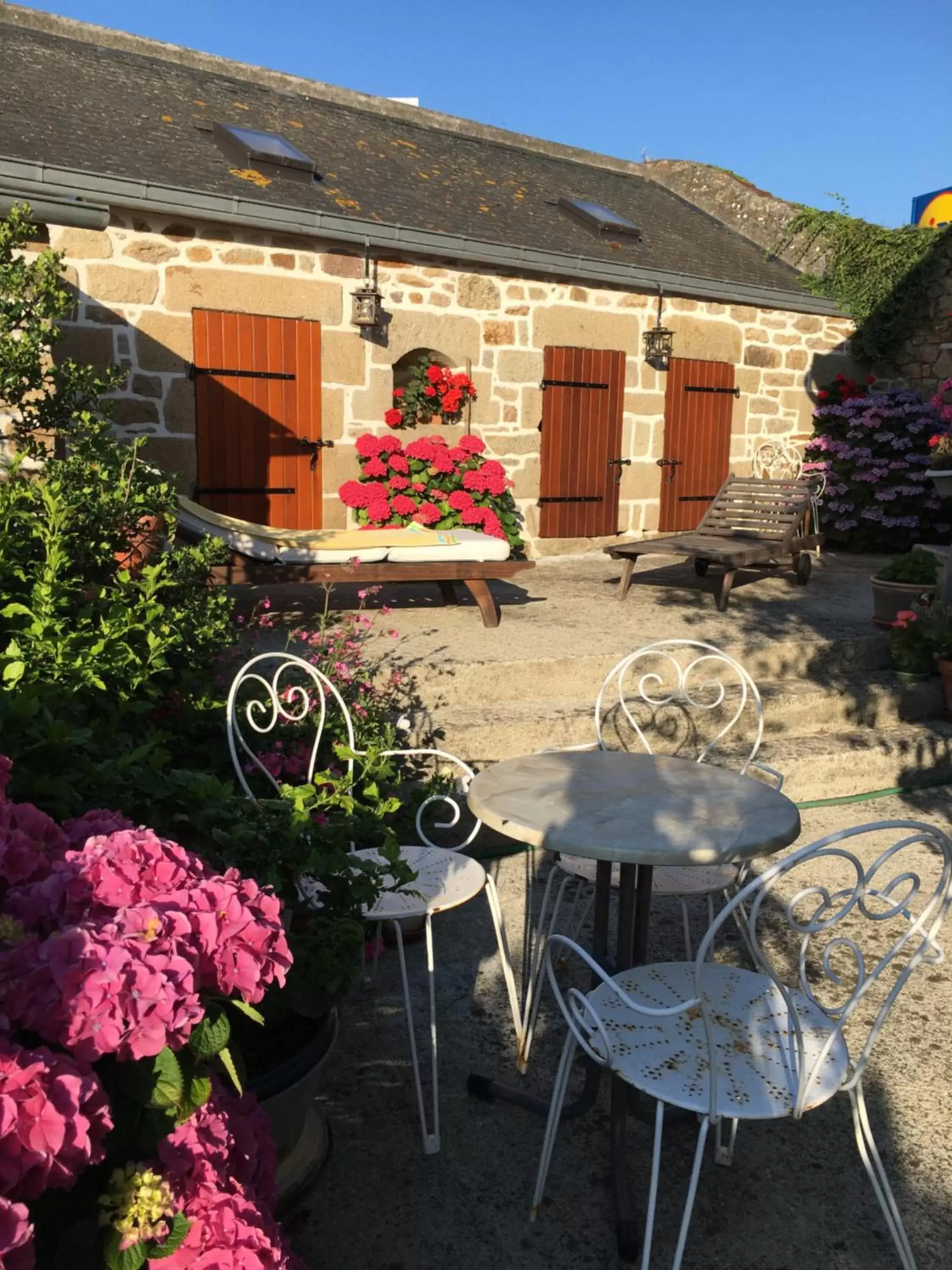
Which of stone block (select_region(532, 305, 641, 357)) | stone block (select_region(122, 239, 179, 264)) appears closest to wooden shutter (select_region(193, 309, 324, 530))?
stone block (select_region(122, 239, 179, 264))

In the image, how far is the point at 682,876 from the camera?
2414 millimetres

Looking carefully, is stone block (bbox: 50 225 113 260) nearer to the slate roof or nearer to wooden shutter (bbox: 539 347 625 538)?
the slate roof

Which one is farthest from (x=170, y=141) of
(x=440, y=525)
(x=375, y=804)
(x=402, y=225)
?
(x=375, y=804)

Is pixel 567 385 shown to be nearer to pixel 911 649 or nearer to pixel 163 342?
pixel 163 342

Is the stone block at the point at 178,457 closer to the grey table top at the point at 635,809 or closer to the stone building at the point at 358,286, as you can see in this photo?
the stone building at the point at 358,286

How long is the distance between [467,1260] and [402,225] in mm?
6446

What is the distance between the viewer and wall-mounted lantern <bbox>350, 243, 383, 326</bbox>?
6754mm

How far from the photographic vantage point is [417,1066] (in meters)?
2.10

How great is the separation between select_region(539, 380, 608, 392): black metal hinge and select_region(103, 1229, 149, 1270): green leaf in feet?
24.1

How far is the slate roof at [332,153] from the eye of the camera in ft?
20.9

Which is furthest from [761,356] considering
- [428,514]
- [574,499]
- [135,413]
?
[135,413]

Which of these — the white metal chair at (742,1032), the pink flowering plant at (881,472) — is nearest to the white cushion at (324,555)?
the white metal chair at (742,1032)

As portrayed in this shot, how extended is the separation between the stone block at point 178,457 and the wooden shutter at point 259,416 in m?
0.05

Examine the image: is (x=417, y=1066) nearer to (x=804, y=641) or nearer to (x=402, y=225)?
(x=804, y=641)
